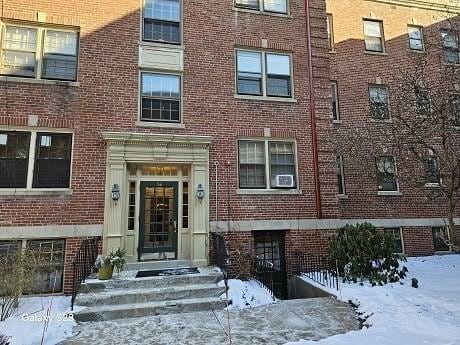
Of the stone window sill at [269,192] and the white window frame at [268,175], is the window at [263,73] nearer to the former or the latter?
the white window frame at [268,175]

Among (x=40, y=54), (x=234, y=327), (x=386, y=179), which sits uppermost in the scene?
(x=40, y=54)

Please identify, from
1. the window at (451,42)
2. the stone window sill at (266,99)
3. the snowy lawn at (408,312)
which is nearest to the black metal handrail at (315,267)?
the snowy lawn at (408,312)

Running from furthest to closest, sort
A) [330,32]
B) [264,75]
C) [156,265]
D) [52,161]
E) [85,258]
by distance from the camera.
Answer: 1. [330,32]
2. [264,75]
3. [156,265]
4. [52,161]
5. [85,258]

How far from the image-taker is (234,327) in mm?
5836

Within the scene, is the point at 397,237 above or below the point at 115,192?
below

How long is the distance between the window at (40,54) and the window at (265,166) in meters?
5.44

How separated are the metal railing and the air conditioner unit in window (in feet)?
7.73

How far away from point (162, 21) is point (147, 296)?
801cm

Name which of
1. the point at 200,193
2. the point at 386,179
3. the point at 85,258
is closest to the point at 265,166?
the point at 200,193

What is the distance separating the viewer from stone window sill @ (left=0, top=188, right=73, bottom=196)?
8.21 m

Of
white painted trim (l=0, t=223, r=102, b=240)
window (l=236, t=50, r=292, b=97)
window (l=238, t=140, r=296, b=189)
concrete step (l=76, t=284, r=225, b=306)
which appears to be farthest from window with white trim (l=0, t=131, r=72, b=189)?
window (l=236, t=50, r=292, b=97)

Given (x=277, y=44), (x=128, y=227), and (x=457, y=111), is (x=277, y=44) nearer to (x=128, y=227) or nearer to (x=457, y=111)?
(x=457, y=111)

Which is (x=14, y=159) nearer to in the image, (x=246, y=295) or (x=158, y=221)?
(x=158, y=221)

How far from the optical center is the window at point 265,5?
1111cm
